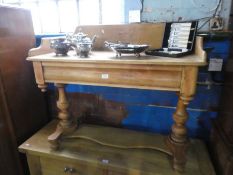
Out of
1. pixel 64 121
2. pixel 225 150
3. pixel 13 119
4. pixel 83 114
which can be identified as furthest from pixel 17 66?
pixel 225 150

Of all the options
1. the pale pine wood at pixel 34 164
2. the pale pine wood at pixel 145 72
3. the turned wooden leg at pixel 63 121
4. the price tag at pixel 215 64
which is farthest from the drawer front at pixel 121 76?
the pale pine wood at pixel 34 164

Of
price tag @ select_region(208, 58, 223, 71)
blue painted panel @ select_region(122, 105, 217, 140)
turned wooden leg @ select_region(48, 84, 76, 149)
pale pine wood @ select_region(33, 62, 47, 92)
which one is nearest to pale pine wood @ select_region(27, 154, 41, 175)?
turned wooden leg @ select_region(48, 84, 76, 149)

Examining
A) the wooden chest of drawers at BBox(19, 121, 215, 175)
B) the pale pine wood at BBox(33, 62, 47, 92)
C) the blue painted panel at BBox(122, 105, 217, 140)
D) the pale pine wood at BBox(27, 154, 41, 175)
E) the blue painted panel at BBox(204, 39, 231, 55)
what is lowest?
the pale pine wood at BBox(27, 154, 41, 175)

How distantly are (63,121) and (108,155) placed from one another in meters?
0.40

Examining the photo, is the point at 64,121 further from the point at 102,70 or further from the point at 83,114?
the point at 102,70

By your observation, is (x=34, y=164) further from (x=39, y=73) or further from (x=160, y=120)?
(x=160, y=120)

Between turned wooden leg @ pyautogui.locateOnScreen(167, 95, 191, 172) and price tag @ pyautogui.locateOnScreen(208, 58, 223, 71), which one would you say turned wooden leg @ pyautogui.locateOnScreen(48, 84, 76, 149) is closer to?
turned wooden leg @ pyautogui.locateOnScreen(167, 95, 191, 172)

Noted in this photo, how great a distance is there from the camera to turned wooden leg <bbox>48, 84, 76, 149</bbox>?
1.09m

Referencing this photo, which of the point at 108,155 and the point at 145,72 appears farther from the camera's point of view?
the point at 108,155

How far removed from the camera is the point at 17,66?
1.14 meters

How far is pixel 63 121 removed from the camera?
1.22 meters

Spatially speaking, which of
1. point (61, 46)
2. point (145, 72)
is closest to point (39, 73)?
point (61, 46)

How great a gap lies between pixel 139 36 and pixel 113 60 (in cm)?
38

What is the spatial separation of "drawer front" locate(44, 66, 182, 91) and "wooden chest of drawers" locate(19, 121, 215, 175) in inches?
17.6
